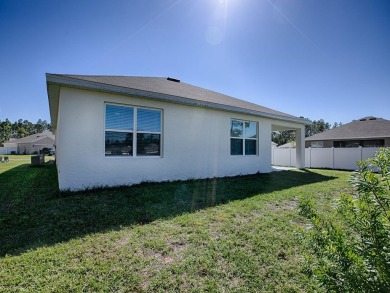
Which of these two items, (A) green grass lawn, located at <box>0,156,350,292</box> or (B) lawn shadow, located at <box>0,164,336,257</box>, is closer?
(A) green grass lawn, located at <box>0,156,350,292</box>

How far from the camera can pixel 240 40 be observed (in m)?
10.1

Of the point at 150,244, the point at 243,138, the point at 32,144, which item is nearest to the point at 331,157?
the point at 243,138

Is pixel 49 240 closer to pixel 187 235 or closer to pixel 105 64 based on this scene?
pixel 187 235

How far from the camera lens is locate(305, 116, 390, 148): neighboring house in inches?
763

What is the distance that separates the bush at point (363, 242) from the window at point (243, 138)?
8.51 meters

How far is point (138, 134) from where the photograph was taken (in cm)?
739

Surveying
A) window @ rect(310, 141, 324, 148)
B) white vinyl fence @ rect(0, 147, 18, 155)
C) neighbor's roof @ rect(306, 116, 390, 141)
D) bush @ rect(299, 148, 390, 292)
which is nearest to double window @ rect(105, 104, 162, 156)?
bush @ rect(299, 148, 390, 292)

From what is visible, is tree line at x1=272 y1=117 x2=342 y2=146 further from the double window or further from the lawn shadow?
the double window

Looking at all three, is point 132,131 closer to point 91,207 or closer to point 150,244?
point 91,207

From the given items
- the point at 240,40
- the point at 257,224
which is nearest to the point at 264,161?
the point at 240,40

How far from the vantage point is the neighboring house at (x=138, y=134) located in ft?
20.5

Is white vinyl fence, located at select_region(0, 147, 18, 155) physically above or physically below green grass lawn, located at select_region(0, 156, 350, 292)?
above

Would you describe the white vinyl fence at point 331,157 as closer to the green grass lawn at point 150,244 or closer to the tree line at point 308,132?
the green grass lawn at point 150,244

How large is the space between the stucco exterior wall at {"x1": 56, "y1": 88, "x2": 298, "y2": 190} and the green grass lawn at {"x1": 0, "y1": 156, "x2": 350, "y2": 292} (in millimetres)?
1029
